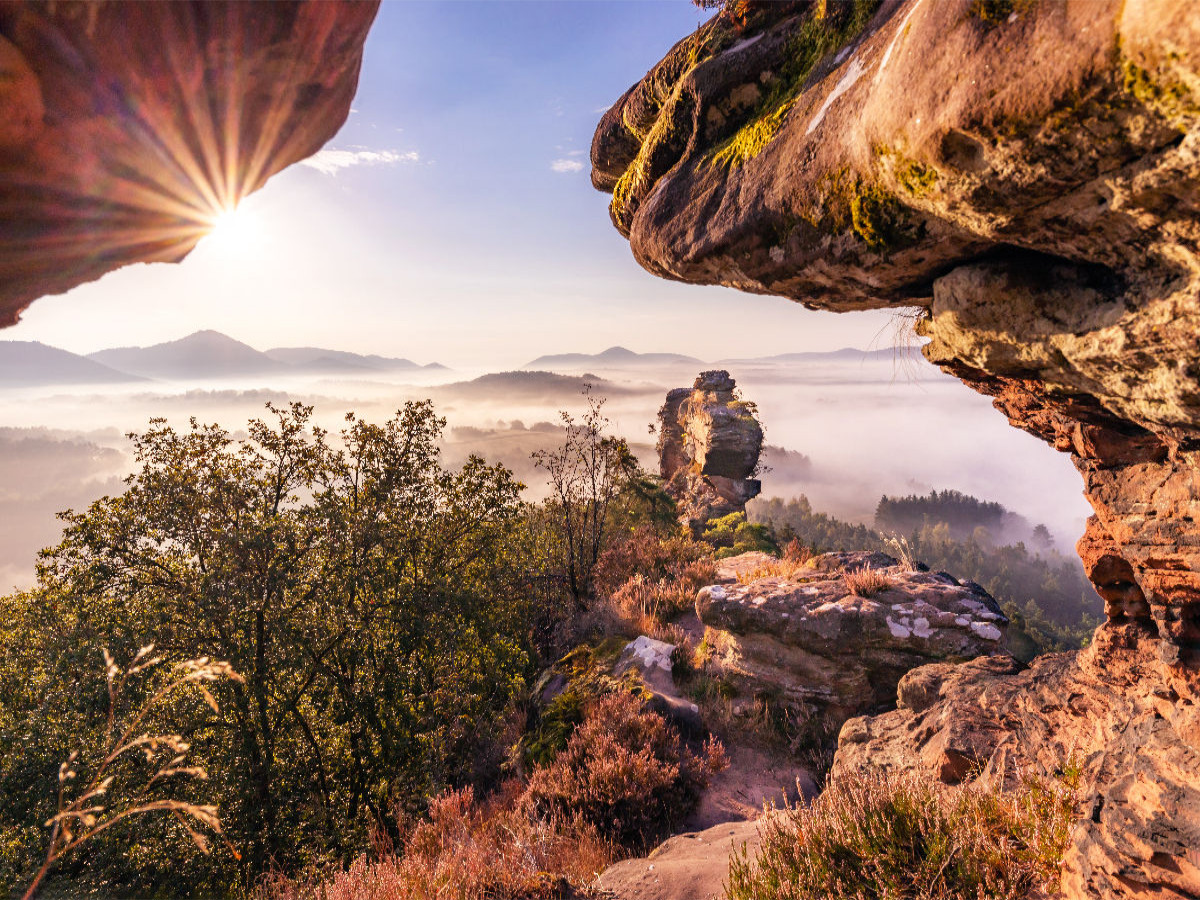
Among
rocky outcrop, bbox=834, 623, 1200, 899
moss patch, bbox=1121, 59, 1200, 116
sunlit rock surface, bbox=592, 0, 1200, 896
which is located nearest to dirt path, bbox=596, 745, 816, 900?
rocky outcrop, bbox=834, 623, 1200, 899

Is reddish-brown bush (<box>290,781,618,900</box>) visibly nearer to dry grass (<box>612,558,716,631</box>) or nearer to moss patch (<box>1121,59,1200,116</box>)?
dry grass (<box>612,558,716,631</box>)

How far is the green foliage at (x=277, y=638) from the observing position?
834 centimetres

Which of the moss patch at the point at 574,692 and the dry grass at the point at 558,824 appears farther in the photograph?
the moss patch at the point at 574,692

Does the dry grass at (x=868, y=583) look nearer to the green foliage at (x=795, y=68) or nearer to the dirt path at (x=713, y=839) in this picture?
the dirt path at (x=713, y=839)

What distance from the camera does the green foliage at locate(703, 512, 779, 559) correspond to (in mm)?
22250

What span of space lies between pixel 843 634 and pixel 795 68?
7.33 metres

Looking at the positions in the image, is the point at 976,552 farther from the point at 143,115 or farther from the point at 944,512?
the point at 143,115

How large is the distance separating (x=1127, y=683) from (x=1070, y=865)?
220 centimetres

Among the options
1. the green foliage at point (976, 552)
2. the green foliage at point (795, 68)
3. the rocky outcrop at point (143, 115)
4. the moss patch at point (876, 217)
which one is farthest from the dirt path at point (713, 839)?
the green foliage at point (976, 552)

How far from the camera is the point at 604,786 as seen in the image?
5.89 metres

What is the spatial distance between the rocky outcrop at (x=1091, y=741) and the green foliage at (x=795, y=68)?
5.03 metres

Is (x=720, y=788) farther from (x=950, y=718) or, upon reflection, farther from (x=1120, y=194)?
(x=1120, y=194)

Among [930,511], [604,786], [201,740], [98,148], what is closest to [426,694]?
[201,740]

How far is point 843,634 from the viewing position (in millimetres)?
7750
